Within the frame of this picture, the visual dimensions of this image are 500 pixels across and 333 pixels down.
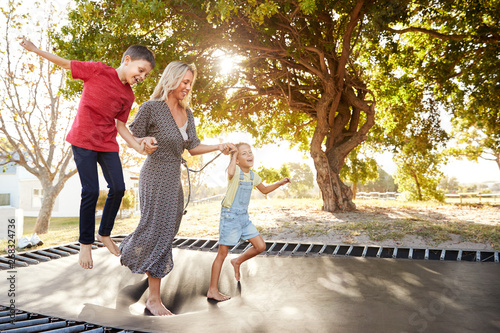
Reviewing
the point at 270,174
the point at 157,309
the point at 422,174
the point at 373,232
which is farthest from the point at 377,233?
the point at 422,174

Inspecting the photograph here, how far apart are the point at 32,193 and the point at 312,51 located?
50.5ft

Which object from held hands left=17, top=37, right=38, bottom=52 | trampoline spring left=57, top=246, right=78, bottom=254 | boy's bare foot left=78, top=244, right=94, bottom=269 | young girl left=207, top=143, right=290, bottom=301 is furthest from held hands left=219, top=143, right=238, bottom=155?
trampoline spring left=57, top=246, right=78, bottom=254

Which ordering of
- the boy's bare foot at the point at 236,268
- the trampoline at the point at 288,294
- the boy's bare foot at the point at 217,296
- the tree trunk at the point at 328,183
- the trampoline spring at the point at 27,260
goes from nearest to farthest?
the trampoline at the point at 288,294 < the boy's bare foot at the point at 217,296 < the boy's bare foot at the point at 236,268 < the trampoline spring at the point at 27,260 < the tree trunk at the point at 328,183

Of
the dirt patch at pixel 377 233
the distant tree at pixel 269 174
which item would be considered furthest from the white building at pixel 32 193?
the dirt patch at pixel 377 233

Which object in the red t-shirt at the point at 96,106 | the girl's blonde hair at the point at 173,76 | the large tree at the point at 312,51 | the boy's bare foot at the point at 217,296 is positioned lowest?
the boy's bare foot at the point at 217,296

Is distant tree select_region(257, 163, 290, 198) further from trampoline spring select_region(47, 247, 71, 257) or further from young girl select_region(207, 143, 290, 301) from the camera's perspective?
young girl select_region(207, 143, 290, 301)

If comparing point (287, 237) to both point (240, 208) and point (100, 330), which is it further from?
point (100, 330)

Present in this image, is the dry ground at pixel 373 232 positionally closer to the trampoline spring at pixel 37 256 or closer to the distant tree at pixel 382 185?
the trampoline spring at pixel 37 256

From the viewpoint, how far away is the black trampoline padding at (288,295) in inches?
75.9

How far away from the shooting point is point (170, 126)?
7.75ft

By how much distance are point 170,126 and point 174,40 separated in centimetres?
A: 377

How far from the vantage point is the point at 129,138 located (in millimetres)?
2207

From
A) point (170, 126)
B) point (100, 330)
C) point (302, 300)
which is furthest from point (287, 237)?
point (100, 330)

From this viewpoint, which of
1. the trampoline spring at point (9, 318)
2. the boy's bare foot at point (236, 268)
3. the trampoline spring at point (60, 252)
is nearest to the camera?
the trampoline spring at point (9, 318)
